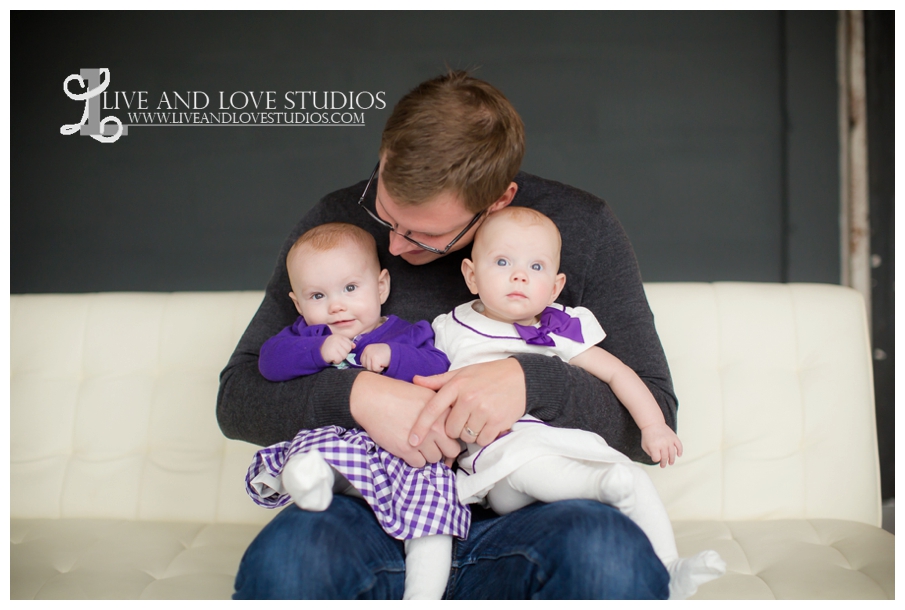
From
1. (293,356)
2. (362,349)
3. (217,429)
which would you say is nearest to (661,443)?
(362,349)

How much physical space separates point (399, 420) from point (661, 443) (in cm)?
48

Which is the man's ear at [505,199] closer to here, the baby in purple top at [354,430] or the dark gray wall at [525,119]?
the baby in purple top at [354,430]

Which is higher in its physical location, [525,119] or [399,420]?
[525,119]

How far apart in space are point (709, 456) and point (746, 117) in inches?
53.7

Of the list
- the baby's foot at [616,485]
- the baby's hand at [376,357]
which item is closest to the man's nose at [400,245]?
the baby's hand at [376,357]

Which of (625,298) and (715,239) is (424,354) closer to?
(625,298)

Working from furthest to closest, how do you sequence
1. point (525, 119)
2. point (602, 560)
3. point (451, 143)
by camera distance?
point (525, 119), point (451, 143), point (602, 560)

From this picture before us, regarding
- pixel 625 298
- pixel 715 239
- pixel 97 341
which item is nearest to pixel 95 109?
pixel 97 341

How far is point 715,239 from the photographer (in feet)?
8.53

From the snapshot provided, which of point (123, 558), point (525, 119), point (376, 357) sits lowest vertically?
point (123, 558)

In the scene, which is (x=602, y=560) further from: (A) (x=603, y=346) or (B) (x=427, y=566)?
(A) (x=603, y=346)

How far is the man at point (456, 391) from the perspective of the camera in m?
1.04

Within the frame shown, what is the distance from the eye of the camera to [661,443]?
1.28 metres
